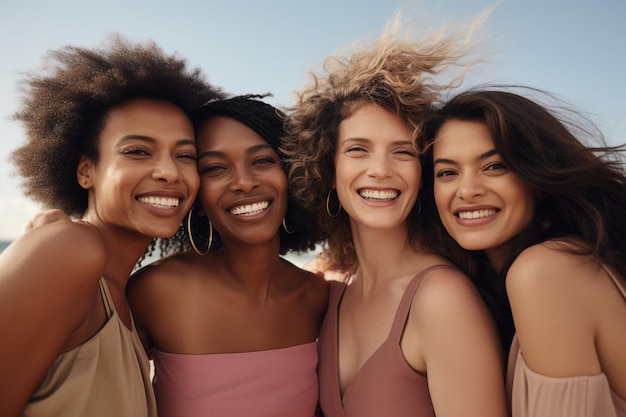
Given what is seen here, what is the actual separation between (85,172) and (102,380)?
1.30m

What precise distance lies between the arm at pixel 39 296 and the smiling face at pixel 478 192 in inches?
78.7

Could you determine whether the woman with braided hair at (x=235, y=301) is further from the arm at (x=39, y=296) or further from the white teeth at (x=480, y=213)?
the white teeth at (x=480, y=213)

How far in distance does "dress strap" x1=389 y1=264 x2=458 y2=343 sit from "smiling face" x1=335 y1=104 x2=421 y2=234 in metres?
0.38

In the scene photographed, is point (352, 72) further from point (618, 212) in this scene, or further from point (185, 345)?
point (185, 345)

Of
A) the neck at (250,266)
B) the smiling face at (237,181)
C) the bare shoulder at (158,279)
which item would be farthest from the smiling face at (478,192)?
the bare shoulder at (158,279)

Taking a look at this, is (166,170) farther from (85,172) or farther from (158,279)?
(158,279)

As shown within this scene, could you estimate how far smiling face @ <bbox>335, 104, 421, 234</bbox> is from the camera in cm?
335

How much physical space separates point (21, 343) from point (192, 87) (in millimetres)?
2005

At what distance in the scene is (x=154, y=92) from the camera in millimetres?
3363

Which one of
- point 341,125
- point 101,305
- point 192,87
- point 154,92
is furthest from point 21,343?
point 341,125

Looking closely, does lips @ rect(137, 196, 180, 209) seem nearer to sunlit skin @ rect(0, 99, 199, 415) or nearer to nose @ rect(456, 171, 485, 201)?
sunlit skin @ rect(0, 99, 199, 415)

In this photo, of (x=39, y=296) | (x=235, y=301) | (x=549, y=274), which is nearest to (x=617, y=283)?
(x=549, y=274)

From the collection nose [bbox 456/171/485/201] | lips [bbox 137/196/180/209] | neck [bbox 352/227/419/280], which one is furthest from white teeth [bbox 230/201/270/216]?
nose [bbox 456/171/485/201]

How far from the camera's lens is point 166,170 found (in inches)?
124
